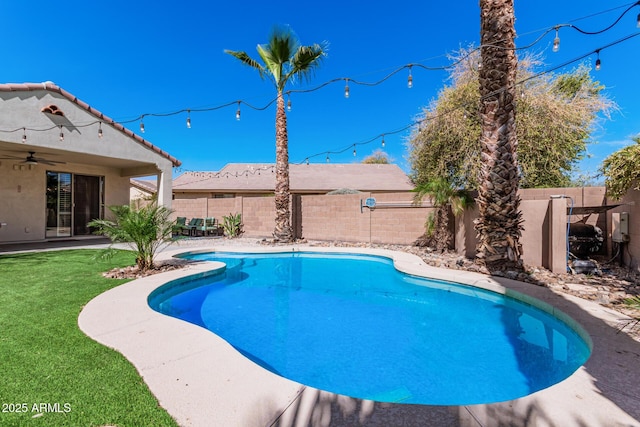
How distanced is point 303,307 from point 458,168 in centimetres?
1326

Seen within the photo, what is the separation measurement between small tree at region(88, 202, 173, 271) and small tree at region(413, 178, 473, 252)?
7.87 metres

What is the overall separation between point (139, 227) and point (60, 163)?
29.2 ft

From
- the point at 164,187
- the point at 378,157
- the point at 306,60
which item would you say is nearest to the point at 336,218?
the point at 306,60

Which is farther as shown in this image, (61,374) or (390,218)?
(390,218)

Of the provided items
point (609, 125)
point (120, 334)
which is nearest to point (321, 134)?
point (609, 125)

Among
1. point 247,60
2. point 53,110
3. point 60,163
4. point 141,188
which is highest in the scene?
point 247,60

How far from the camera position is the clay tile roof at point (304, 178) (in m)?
23.4

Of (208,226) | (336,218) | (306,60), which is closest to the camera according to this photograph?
(306,60)

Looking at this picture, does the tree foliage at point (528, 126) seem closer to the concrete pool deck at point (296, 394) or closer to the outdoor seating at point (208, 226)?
the outdoor seating at point (208, 226)

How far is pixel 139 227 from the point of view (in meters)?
6.50

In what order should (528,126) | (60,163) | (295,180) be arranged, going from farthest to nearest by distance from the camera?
(295,180)
(528,126)
(60,163)

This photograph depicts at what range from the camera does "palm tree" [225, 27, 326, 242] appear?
476 inches

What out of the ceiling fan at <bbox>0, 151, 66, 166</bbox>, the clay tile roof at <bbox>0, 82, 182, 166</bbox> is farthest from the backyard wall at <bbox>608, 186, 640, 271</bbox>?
the ceiling fan at <bbox>0, 151, 66, 166</bbox>

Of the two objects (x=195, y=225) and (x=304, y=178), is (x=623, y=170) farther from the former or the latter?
(x=304, y=178)
